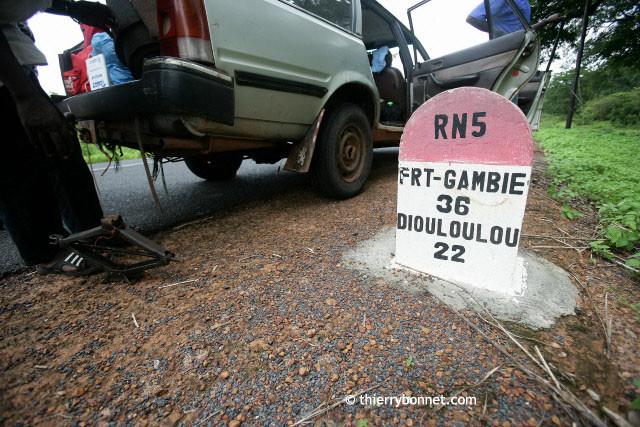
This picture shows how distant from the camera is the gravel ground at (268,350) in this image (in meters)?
0.82

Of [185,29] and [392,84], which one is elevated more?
[392,84]

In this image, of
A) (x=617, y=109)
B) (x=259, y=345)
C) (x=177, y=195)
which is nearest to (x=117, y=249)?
(x=259, y=345)

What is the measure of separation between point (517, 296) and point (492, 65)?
324 cm

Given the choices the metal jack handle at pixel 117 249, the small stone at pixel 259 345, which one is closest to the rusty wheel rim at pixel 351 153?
the metal jack handle at pixel 117 249

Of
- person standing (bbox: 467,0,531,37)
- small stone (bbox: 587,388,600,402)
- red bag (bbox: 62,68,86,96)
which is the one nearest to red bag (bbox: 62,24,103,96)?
red bag (bbox: 62,68,86,96)

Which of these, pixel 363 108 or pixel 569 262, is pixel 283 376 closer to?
pixel 569 262

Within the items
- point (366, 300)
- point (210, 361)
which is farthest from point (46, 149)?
point (366, 300)

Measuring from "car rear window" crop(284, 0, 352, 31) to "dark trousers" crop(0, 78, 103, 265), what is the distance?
70.6 inches

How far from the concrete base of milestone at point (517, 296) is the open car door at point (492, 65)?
270cm

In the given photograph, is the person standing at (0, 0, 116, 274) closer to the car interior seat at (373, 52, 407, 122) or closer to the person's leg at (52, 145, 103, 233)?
the person's leg at (52, 145, 103, 233)

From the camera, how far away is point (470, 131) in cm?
123

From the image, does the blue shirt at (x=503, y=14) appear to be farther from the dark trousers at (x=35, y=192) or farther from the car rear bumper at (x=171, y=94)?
the dark trousers at (x=35, y=192)

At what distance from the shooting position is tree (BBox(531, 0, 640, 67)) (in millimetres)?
12242

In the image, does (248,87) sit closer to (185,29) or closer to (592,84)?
(185,29)
